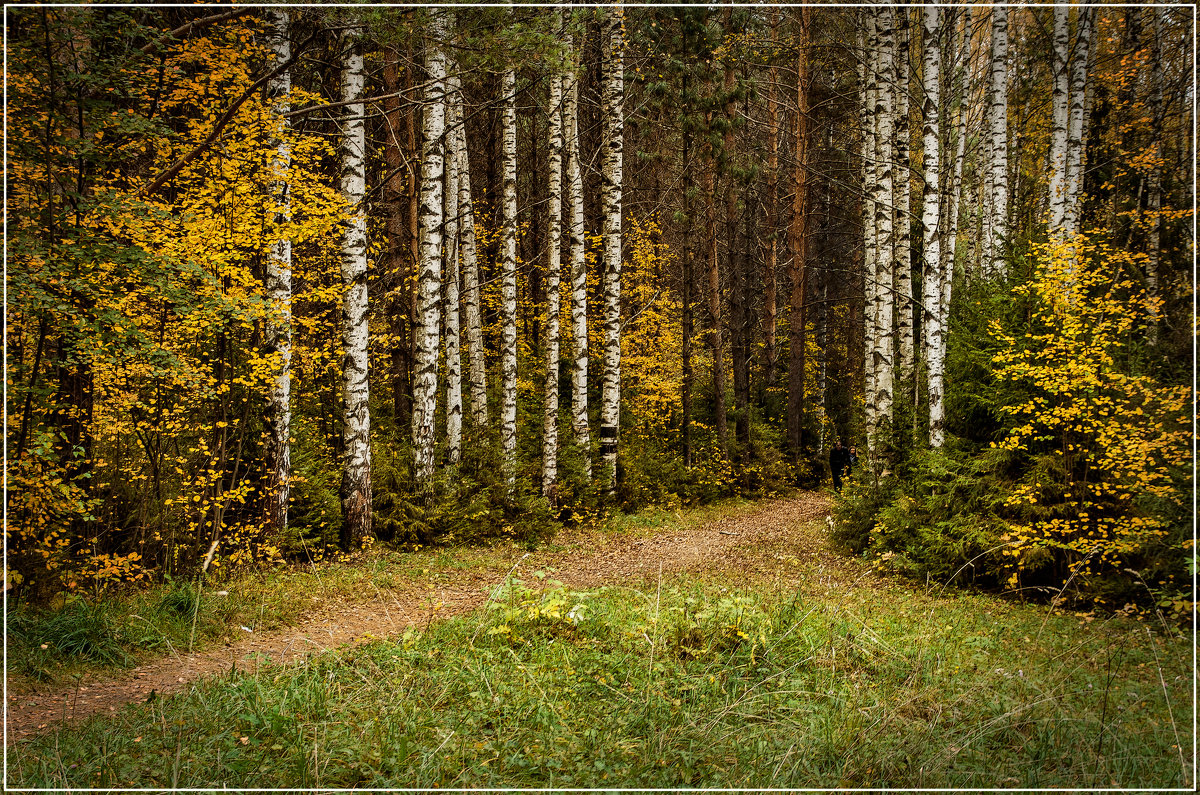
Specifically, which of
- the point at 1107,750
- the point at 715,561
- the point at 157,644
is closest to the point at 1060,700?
the point at 1107,750

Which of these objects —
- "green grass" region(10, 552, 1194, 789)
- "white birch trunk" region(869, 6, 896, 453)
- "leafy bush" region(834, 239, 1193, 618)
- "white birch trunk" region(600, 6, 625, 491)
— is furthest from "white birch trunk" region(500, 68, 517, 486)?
"leafy bush" region(834, 239, 1193, 618)

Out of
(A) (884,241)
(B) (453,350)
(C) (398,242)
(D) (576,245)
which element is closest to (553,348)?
(B) (453,350)

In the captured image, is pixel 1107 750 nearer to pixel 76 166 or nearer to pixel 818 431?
pixel 76 166

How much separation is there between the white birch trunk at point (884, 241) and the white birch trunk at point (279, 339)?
8938 millimetres

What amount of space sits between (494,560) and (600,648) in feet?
15.0

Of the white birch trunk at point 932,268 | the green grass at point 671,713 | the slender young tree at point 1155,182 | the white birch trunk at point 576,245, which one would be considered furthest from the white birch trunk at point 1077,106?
the white birch trunk at point 576,245

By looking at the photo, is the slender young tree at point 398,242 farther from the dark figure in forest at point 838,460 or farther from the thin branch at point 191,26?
the dark figure in forest at point 838,460

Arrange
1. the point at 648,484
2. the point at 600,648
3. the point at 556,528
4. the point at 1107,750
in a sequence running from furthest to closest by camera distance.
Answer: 1. the point at 648,484
2. the point at 556,528
3. the point at 600,648
4. the point at 1107,750

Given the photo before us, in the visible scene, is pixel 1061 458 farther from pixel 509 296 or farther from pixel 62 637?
pixel 62 637

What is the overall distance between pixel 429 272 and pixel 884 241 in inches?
300

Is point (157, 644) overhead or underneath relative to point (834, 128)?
underneath

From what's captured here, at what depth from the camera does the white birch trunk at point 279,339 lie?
804 cm

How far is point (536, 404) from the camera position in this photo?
54.6ft

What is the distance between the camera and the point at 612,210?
13.2m
